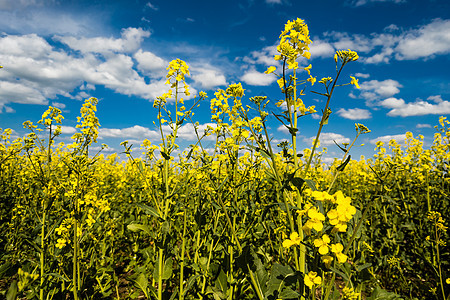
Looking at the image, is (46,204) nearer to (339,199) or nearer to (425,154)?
(339,199)

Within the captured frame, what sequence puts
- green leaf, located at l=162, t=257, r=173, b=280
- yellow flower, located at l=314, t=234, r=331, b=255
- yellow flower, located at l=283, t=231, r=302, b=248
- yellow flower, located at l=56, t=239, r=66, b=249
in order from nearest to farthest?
yellow flower, located at l=314, t=234, r=331, b=255 → yellow flower, located at l=283, t=231, r=302, b=248 → green leaf, located at l=162, t=257, r=173, b=280 → yellow flower, located at l=56, t=239, r=66, b=249

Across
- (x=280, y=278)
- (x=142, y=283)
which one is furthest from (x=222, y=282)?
(x=280, y=278)

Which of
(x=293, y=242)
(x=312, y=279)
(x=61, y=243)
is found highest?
(x=293, y=242)

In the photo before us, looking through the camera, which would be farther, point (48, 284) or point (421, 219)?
point (421, 219)

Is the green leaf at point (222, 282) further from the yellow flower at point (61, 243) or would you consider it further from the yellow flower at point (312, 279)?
the yellow flower at point (61, 243)

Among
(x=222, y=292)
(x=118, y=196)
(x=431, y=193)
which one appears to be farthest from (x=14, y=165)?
(x=431, y=193)

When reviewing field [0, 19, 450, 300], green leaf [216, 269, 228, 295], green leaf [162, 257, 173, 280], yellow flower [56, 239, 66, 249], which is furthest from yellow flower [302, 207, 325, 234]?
yellow flower [56, 239, 66, 249]

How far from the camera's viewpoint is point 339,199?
119cm

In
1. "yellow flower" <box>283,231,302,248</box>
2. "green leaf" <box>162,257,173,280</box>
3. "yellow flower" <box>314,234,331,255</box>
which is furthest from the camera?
"green leaf" <box>162,257,173,280</box>

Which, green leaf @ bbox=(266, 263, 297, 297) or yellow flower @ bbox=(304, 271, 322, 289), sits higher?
yellow flower @ bbox=(304, 271, 322, 289)

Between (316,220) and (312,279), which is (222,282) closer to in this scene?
(312,279)

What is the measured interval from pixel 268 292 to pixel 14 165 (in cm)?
700

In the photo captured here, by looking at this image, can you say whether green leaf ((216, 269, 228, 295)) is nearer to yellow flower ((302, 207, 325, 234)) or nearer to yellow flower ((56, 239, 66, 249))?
yellow flower ((302, 207, 325, 234))

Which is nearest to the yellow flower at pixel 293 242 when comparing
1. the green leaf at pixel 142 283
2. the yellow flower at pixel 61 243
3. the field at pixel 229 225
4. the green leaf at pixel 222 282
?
the field at pixel 229 225
